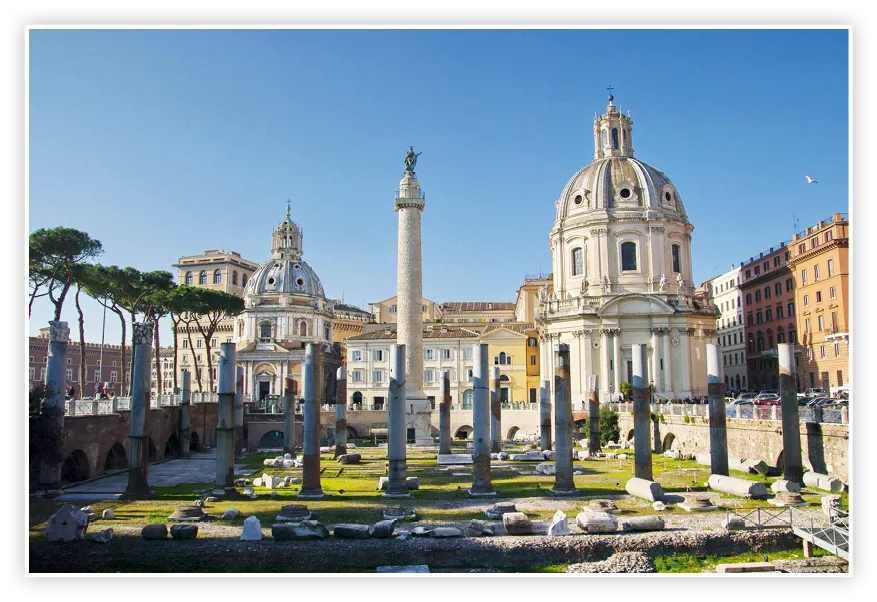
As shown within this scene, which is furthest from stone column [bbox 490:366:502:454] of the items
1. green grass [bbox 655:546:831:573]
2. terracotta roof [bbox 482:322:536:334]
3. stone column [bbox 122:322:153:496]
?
terracotta roof [bbox 482:322:536:334]

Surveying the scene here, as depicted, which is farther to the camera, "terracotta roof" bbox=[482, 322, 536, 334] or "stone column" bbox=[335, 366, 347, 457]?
"terracotta roof" bbox=[482, 322, 536, 334]

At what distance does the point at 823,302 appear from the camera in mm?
50125

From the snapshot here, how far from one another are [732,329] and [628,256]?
2041 centimetres

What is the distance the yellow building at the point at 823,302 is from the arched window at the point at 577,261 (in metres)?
15.2

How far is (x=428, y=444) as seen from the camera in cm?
4778

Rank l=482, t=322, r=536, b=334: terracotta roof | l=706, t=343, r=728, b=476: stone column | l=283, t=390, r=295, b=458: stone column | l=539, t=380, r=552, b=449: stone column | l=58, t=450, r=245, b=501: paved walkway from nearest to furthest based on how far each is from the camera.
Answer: l=58, t=450, r=245, b=501: paved walkway
l=706, t=343, r=728, b=476: stone column
l=283, t=390, r=295, b=458: stone column
l=539, t=380, r=552, b=449: stone column
l=482, t=322, r=536, b=334: terracotta roof

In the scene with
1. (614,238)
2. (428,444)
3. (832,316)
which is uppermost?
(614,238)

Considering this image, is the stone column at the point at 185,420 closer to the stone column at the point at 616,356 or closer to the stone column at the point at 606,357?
the stone column at the point at 606,357

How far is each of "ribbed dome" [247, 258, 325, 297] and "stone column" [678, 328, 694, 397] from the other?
4299cm

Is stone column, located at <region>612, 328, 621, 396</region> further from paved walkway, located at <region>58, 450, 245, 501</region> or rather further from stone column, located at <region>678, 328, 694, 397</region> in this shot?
paved walkway, located at <region>58, 450, 245, 501</region>

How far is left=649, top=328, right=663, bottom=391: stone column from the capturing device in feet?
174
